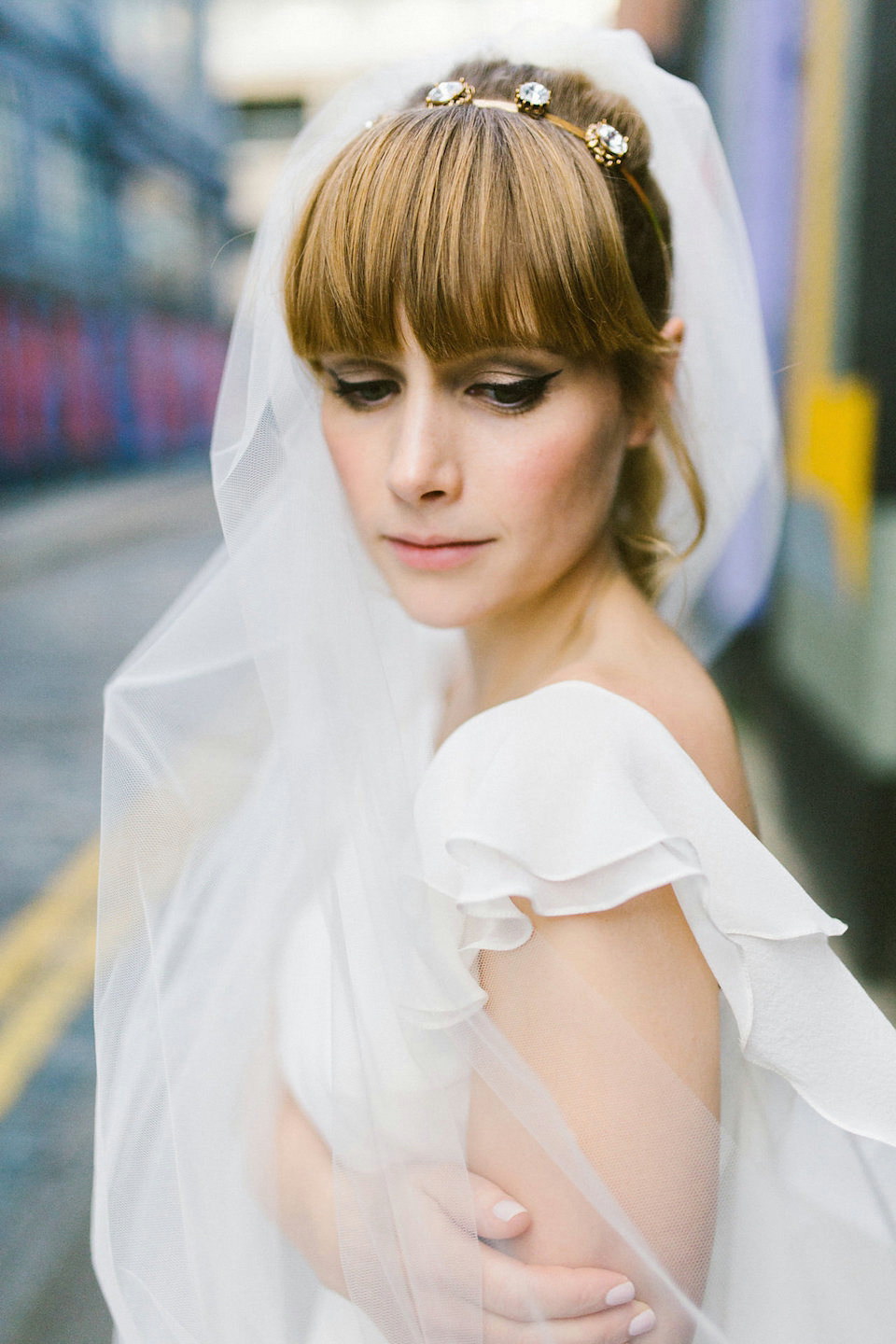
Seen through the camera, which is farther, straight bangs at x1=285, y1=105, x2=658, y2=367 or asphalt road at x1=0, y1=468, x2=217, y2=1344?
asphalt road at x1=0, y1=468, x2=217, y2=1344

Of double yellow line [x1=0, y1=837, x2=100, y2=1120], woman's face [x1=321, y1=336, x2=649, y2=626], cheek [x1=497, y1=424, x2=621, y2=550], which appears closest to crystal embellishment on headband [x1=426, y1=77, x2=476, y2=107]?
woman's face [x1=321, y1=336, x2=649, y2=626]

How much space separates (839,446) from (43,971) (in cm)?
295

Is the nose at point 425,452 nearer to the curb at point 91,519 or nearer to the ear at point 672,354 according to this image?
the ear at point 672,354

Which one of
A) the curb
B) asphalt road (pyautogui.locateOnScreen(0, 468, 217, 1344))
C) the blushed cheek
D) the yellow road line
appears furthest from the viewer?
the curb

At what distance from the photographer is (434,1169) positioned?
1.01 metres

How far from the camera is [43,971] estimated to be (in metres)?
3.36

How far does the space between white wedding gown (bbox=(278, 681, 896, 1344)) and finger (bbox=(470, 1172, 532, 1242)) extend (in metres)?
0.09

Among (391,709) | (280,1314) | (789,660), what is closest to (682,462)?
(391,709)

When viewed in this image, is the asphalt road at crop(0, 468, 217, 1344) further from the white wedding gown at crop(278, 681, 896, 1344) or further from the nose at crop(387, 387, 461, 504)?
the nose at crop(387, 387, 461, 504)

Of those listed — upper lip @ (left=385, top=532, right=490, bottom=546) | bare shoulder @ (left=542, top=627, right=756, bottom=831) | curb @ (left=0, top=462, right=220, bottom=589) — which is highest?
upper lip @ (left=385, top=532, right=490, bottom=546)

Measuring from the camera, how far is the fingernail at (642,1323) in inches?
38.8

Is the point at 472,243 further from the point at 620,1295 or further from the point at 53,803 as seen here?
the point at 53,803

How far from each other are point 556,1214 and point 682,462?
3.26 feet

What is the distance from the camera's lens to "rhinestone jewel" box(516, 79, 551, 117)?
117 cm
